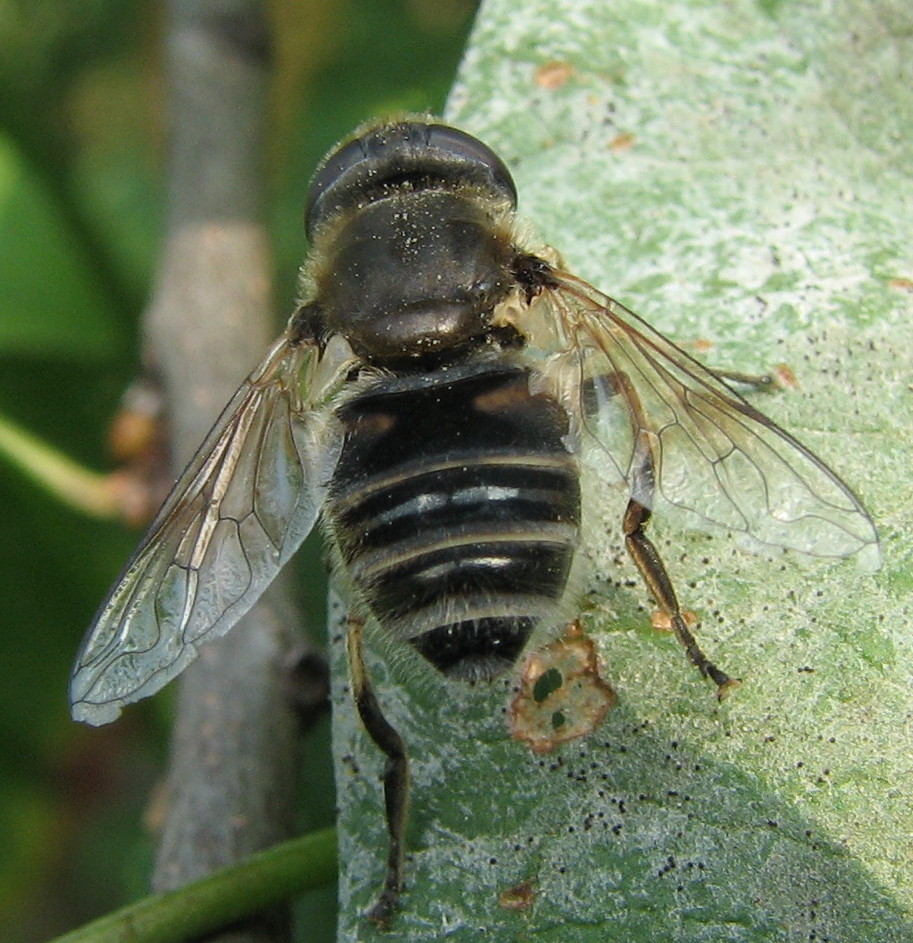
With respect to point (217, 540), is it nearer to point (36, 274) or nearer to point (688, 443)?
point (688, 443)

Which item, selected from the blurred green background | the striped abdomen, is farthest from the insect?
the blurred green background

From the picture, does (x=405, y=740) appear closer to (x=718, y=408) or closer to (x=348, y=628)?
(x=348, y=628)

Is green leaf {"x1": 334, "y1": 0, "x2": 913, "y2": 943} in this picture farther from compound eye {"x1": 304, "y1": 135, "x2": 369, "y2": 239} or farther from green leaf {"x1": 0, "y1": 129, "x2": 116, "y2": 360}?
green leaf {"x1": 0, "y1": 129, "x2": 116, "y2": 360}

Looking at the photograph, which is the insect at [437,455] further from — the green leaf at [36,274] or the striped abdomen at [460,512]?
Answer: the green leaf at [36,274]

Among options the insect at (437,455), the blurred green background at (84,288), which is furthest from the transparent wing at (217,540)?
the blurred green background at (84,288)

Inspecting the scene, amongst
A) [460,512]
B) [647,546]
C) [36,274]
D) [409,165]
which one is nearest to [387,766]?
[460,512]
